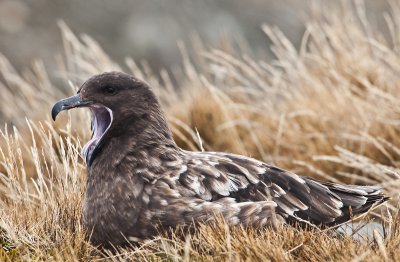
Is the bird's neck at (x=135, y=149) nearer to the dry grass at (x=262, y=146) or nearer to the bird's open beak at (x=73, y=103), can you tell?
the bird's open beak at (x=73, y=103)

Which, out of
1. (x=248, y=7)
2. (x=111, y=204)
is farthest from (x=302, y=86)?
(x=248, y=7)

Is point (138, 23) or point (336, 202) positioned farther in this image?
point (138, 23)

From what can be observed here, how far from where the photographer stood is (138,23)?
1983 cm

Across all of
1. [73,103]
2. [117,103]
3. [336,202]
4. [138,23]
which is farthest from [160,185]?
[138,23]

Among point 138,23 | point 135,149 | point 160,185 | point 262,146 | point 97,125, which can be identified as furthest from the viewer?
point 138,23

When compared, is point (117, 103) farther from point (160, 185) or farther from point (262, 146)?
point (262, 146)

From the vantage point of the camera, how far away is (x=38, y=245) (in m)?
4.16

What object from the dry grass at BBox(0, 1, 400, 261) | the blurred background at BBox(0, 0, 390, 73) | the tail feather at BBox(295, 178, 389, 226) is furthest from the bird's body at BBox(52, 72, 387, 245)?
the blurred background at BBox(0, 0, 390, 73)

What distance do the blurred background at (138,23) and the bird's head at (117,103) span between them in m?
13.1

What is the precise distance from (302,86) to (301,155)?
1154mm

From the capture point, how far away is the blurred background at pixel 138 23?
1841cm

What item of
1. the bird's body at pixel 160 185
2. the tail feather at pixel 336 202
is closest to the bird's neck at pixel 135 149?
the bird's body at pixel 160 185

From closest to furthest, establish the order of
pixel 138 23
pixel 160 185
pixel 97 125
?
pixel 160 185 → pixel 97 125 → pixel 138 23

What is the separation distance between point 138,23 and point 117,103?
1554cm
